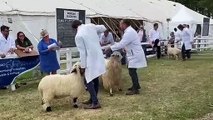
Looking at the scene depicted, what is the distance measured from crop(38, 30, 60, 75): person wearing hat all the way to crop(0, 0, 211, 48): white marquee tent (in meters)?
3.29

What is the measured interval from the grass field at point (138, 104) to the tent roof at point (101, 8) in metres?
3.70

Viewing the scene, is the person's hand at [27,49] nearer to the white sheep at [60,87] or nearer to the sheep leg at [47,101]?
the white sheep at [60,87]

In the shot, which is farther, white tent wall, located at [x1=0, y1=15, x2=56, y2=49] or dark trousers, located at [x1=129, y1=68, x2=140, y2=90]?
white tent wall, located at [x1=0, y1=15, x2=56, y2=49]

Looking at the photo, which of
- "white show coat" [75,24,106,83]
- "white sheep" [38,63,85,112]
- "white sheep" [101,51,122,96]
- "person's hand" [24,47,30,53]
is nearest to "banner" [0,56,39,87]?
"person's hand" [24,47,30,53]

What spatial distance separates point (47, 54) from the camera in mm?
10859

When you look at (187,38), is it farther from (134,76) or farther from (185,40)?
(134,76)

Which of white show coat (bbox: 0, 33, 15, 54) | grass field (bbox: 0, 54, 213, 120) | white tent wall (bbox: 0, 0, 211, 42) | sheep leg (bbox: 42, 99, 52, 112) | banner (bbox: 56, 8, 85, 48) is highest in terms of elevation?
white tent wall (bbox: 0, 0, 211, 42)

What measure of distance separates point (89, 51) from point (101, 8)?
39.3 ft

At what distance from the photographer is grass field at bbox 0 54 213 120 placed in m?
7.91

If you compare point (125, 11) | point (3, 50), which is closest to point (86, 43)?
point (3, 50)

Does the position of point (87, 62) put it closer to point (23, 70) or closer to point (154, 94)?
point (154, 94)

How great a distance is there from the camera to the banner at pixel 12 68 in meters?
10.8

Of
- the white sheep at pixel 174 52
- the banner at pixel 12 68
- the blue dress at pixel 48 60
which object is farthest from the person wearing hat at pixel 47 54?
the white sheep at pixel 174 52

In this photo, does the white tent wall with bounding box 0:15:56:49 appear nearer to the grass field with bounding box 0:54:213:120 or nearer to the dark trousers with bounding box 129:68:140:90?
the grass field with bounding box 0:54:213:120
